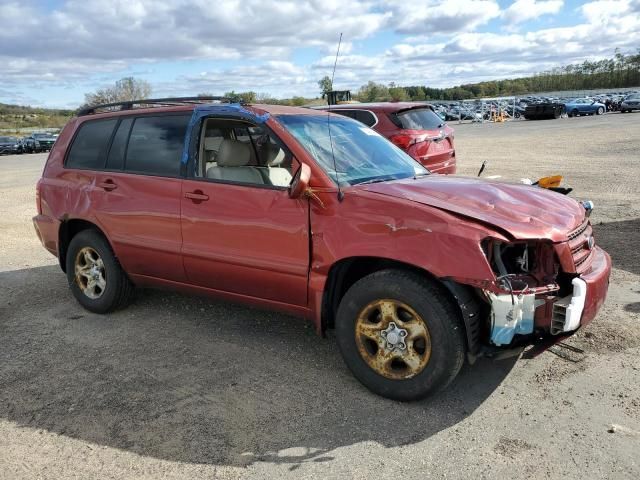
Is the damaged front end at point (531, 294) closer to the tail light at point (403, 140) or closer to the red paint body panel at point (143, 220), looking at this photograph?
the red paint body panel at point (143, 220)

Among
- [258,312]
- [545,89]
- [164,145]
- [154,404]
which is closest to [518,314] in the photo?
[154,404]

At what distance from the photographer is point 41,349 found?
15.2ft

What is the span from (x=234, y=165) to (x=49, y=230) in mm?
2204

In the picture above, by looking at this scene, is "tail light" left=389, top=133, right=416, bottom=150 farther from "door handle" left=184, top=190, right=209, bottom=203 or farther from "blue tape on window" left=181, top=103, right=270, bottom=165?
"door handle" left=184, top=190, right=209, bottom=203

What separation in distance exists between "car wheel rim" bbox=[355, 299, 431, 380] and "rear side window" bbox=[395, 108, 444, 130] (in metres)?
6.21

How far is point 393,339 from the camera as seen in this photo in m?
3.49

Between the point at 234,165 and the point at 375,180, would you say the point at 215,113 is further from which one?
the point at 375,180

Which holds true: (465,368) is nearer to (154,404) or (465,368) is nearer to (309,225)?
(309,225)

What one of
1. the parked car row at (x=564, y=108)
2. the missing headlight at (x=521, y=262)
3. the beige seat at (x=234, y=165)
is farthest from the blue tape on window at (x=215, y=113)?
the parked car row at (x=564, y=108)

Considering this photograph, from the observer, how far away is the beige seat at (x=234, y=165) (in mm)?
4301

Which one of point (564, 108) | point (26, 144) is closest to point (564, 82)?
point (564, 108)

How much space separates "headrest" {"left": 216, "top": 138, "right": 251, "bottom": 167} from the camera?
4543mm

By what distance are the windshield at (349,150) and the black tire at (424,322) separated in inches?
31.1

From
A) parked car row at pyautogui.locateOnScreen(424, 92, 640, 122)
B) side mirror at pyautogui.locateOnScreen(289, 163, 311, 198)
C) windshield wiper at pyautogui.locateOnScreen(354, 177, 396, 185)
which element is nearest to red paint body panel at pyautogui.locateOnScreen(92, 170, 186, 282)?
side mirror at pyautogui.locateOnScreen(289, 163, 311, 198)
